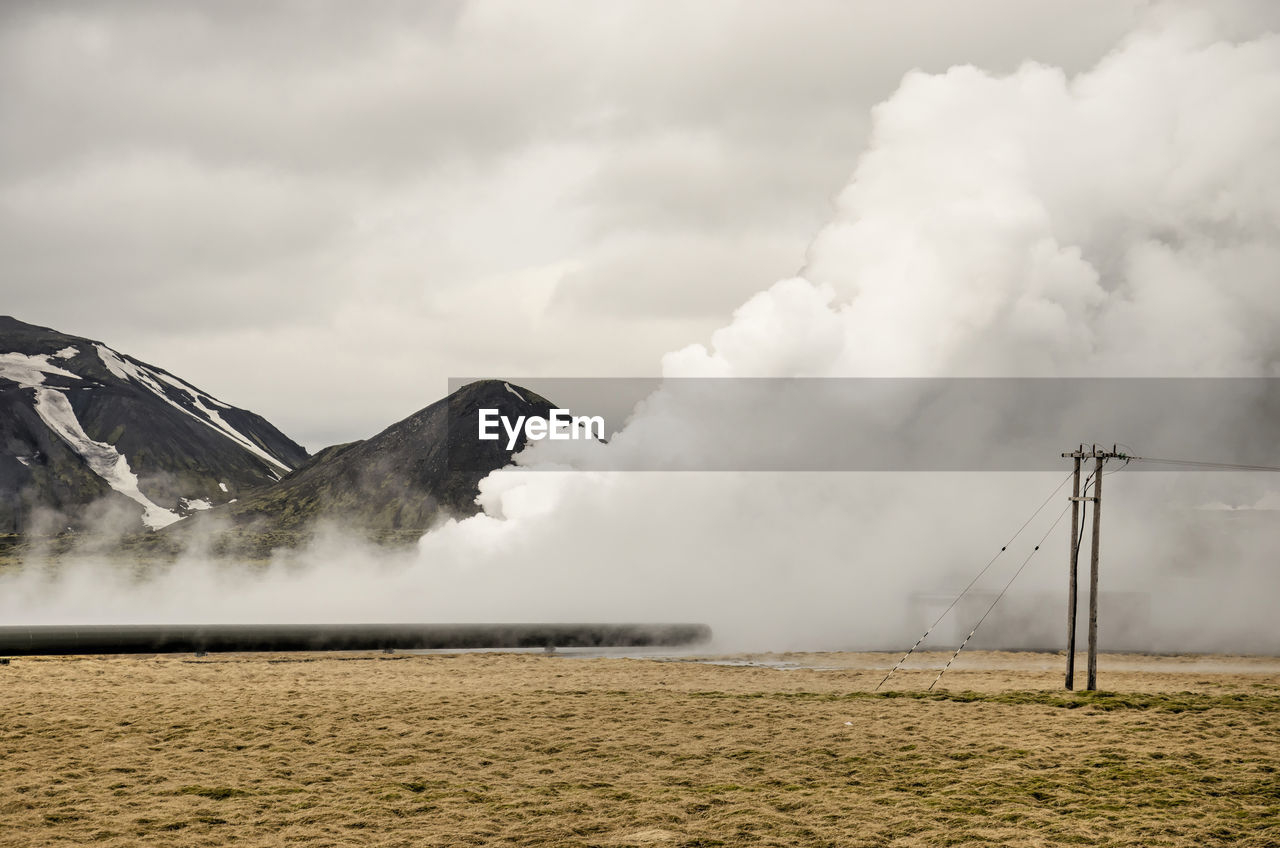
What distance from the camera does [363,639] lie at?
80.2 meters

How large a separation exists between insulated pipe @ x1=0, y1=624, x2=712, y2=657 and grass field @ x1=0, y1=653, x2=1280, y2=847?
30.5 metres

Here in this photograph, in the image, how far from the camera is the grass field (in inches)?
783

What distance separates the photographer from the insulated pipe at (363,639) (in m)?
74.9

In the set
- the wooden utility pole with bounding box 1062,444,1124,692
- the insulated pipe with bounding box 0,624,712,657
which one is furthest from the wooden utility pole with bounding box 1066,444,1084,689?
the insulated pipe with bounding box 0,624,712,657

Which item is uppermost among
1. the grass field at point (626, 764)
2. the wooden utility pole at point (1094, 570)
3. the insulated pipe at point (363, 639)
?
the wooden utility pole at point (1094, 570)

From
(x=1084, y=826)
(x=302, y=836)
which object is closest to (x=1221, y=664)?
Result: (x=1084, y=826)

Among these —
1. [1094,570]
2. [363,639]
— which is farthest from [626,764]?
[363,639]

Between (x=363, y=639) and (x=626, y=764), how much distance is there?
58928 mm

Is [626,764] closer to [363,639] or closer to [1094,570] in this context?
[1094,570]

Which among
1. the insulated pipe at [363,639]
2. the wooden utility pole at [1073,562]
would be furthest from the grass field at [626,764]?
the insulated pipe at [363,639]

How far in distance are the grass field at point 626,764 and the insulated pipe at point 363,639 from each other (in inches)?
1201

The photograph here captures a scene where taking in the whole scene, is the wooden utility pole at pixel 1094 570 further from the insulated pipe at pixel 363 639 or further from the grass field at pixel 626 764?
the insulated pipe at pixel 363 639

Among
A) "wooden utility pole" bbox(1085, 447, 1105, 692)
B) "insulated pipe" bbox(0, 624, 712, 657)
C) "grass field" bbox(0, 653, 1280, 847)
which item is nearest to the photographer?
"grass field" bbox(0, 653, 1280, 847)

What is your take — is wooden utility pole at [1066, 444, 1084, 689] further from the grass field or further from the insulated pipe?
the insulated pipe
